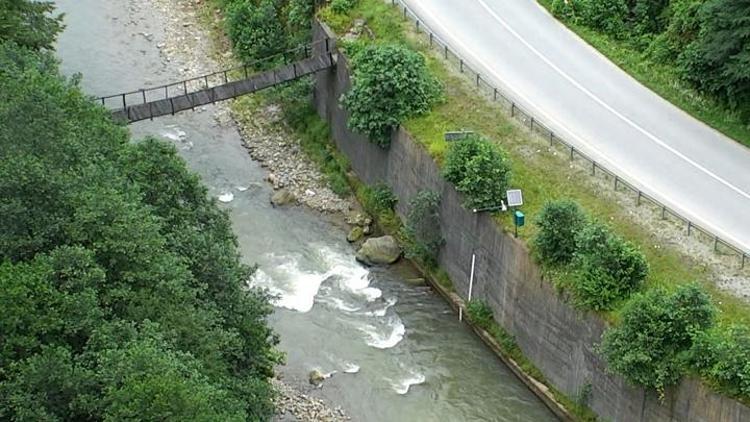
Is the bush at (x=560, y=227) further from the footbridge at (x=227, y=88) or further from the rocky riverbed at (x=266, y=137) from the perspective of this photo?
the footbridge at (x=227, y=88)

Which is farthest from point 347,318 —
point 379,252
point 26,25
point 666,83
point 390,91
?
point 26,25

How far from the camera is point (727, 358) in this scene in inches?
1174

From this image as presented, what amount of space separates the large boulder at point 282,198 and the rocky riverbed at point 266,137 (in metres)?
0.26

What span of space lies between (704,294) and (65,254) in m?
16.6

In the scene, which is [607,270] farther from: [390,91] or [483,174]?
[390,91]

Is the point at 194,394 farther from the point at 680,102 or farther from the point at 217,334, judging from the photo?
the point at 680,102

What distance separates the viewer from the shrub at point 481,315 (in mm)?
38875

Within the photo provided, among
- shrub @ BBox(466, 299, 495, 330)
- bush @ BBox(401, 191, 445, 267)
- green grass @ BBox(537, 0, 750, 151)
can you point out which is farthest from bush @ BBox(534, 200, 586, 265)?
green grass @ BBox(537, 0, 750, 151)

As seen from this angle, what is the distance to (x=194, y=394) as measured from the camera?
23594 mm

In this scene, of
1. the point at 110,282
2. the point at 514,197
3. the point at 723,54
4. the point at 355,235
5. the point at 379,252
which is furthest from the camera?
the point at 355,235

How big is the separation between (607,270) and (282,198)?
55.3 ft

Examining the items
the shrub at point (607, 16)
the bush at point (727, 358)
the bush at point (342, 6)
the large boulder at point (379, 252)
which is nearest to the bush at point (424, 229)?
the large boulder at point (379, 252)

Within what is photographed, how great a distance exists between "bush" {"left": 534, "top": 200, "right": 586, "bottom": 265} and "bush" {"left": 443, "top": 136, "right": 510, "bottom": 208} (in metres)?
3.14

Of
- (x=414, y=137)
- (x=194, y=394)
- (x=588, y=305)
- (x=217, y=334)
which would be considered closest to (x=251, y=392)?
(x=217, y=334)
